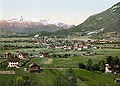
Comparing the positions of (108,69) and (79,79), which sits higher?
(108,69)

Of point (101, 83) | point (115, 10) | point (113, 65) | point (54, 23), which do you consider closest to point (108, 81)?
point (101, 83)

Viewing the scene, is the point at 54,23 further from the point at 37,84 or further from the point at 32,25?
the point at 37,84

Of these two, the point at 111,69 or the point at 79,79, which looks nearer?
the point at 79,79

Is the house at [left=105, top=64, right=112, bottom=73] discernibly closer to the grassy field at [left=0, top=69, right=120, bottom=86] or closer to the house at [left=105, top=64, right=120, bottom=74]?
the house at [left=105, top=64, right=120, bottom=74]

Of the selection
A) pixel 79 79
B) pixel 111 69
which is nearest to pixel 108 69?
pixel 111 69

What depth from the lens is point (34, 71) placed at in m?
10.2

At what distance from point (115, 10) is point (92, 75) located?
185ft

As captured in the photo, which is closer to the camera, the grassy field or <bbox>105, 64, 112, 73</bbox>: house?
the grassy field

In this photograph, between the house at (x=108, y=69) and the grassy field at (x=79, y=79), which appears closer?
the grassy field at (x=79, y=79)

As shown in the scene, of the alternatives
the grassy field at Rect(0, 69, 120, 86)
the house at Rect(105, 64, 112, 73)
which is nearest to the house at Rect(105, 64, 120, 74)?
the house at Rect(105, 64, 112, 73)

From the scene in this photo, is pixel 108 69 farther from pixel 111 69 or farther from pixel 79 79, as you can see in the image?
pixel 79 79

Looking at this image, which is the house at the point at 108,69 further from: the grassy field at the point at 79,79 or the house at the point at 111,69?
the grassy field at the point at 79,79

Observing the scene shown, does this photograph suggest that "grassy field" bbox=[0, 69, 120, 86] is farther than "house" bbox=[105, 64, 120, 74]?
No

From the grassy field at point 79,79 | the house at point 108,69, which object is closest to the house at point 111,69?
the house at point 108,69
